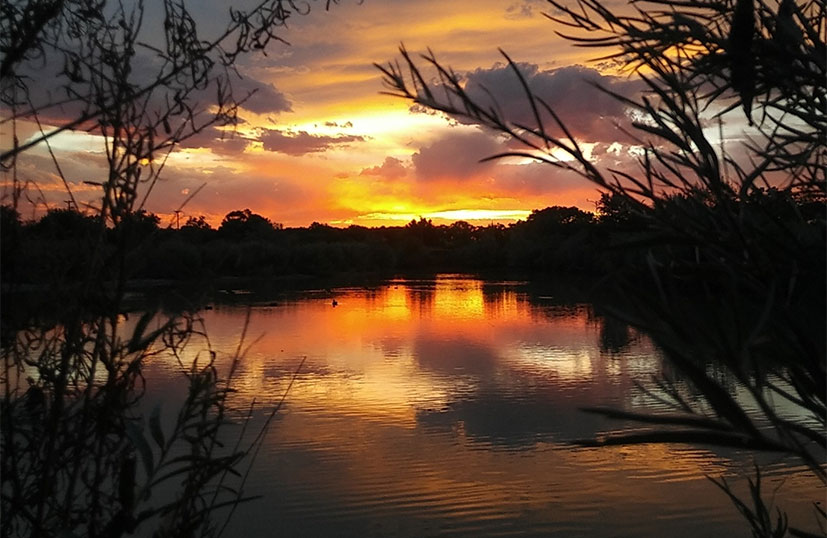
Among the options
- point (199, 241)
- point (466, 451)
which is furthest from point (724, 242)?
point (466, 451)

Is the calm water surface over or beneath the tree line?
beneath

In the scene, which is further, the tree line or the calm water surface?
the calm water surface

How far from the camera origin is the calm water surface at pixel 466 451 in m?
7.16

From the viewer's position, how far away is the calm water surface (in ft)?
23.5

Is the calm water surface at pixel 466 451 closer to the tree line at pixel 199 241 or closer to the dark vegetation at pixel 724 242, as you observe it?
the tree line at pixel 199 241

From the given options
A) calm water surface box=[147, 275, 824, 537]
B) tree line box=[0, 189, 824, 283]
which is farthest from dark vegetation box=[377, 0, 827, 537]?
calm water surface box=[147, 275, 824, 537]

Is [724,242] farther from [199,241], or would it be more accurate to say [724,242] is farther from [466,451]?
[466,451]

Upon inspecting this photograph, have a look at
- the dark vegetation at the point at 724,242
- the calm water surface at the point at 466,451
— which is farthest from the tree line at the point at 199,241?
the calm water surface at the point at 466,451

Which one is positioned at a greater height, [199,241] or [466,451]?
[199,241]

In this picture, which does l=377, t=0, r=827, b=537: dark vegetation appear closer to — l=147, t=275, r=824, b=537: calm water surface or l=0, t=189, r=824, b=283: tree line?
l=0, t=189, r=824, b=283: tree line

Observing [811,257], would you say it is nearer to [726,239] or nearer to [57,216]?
[726,239]

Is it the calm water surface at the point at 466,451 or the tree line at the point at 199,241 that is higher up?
the tree line at the point at 199,241

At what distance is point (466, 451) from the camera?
351 inches

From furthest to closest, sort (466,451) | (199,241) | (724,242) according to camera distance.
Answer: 1. (466,451)
2. (199,241)
3. (724,242)
